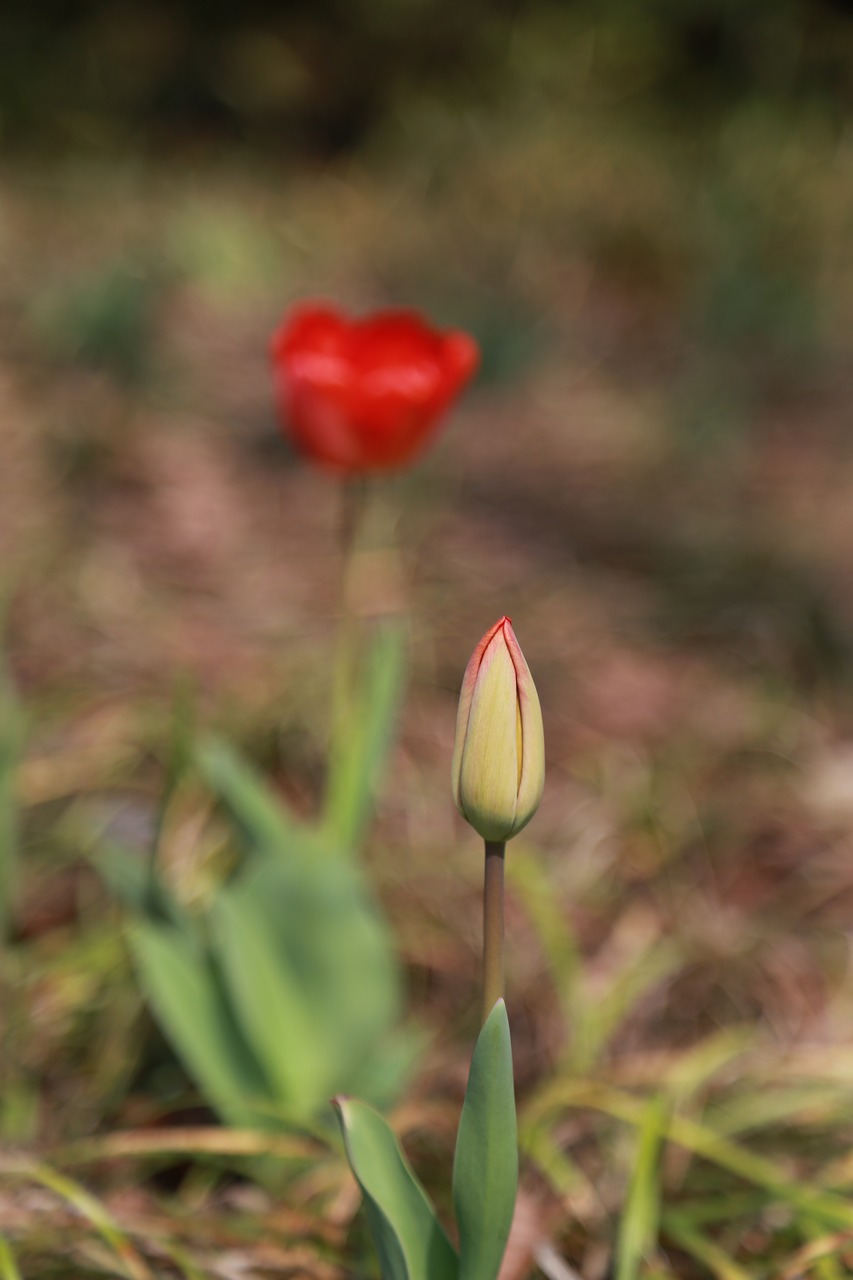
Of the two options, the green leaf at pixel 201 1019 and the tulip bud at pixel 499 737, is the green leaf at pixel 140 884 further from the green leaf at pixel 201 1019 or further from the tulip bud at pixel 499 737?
the tulip bud at pixel 499 737

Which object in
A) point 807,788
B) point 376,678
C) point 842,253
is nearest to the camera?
point 376,678

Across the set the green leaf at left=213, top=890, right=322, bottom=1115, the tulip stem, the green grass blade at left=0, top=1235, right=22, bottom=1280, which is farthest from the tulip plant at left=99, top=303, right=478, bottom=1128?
the tulip stem

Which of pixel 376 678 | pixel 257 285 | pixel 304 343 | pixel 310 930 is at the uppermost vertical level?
pixel 304 343

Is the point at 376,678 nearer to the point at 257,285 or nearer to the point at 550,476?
the point at 550,476

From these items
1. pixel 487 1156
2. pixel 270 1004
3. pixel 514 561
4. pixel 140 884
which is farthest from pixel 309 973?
pixel 514 561

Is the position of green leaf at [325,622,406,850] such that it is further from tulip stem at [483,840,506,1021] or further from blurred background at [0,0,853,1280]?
tulip stem at [483,840,506,1021]

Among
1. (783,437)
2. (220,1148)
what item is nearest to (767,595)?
(783,437)

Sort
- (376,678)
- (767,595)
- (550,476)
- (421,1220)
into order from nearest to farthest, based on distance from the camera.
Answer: (421,1220) → (376,678) → (767,595) → (550,476)
